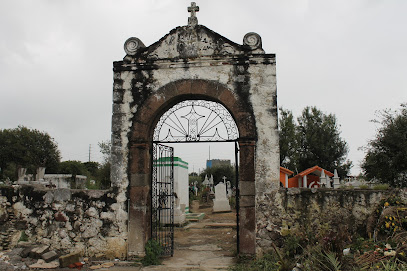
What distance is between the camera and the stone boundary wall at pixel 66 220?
21.3ft

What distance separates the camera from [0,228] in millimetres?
6680

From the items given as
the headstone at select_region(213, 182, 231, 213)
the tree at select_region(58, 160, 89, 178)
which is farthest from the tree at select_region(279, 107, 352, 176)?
the tree at select_region(58, 160, 89, 178)

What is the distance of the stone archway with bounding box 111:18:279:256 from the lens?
6324 millimetres

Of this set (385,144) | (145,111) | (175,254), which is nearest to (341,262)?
(175,254)

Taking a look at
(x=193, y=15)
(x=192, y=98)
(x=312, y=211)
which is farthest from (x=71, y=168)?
(x=312, y=211)

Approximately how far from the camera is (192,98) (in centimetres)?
701

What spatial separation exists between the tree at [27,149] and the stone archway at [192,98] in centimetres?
2812

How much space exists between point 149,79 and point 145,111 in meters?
0.69

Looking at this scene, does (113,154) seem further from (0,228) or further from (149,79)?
(0,228)

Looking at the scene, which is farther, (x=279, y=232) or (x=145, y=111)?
(x=145, y=111)

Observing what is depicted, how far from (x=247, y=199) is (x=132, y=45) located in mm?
3967

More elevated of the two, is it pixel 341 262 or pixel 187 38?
pixel 187 38

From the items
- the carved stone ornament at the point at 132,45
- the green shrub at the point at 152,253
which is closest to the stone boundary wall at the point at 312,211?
the green shrub at the point at 152,253

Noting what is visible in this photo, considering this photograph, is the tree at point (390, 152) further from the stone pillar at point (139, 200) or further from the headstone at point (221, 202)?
the stone pillar at point (139, 200)
